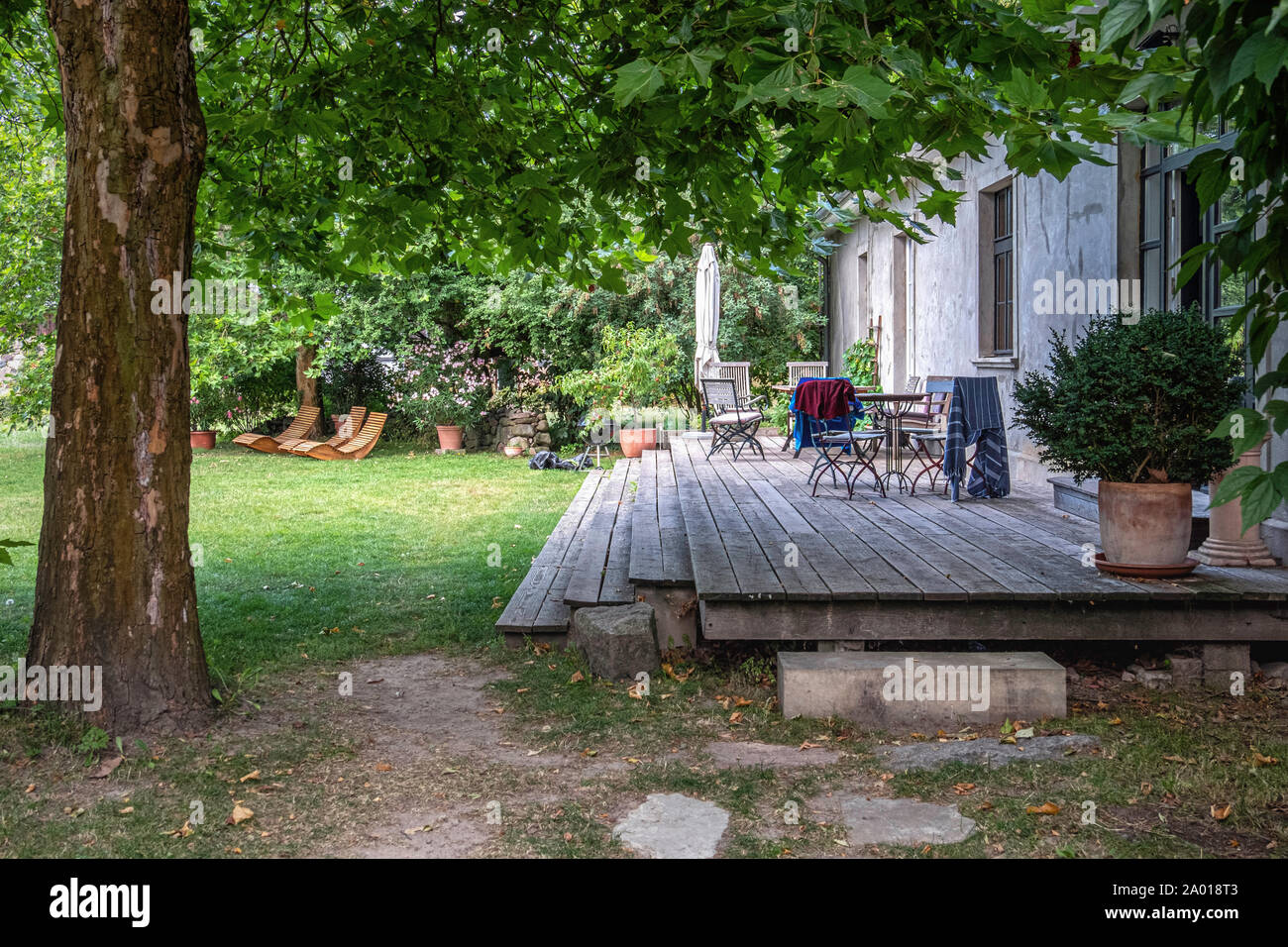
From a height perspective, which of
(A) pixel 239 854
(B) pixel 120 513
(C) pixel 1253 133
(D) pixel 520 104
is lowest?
(A) pixel 239 854

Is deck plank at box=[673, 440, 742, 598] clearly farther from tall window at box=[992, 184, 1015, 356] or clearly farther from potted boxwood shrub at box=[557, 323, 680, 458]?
potted boxwood shrub at box=[557, 323, 680, 458]

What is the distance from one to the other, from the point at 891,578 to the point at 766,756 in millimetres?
1327

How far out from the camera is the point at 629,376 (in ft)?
51.8

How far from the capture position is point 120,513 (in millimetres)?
4152

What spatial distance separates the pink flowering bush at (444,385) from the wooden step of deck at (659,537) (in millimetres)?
8134

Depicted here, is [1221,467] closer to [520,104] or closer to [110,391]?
[520,104]

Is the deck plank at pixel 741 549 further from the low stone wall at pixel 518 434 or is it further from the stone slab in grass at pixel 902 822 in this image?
the low stone wall at pixel 518 434

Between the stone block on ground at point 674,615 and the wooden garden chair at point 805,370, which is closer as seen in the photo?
the stone block on ground at point 674,615

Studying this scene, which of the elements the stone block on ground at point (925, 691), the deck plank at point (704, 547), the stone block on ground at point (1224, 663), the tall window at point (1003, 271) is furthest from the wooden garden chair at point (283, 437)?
the stone block on ground at point (1224, 663)

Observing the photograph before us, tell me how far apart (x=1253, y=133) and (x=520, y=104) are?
4757 millimetres

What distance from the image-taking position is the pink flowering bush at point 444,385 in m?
17.9

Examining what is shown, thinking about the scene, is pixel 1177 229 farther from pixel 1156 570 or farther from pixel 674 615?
pixel 674 615
